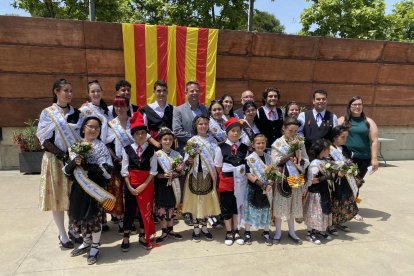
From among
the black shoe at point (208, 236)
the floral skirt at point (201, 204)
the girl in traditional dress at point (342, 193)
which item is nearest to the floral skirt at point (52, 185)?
the floral skirt at point (201, 204)

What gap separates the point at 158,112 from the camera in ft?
13.5

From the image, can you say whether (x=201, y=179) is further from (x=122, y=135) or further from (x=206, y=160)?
(x=122, y=135)

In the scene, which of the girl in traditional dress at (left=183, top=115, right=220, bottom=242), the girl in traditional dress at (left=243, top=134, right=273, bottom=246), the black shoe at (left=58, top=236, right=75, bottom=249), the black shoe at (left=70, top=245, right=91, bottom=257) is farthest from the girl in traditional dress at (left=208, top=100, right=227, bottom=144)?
the black shoe at (left=58, top=236, right=75, bottom=249)

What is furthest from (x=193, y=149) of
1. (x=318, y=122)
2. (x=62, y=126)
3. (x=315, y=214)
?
(x=318, y=122)

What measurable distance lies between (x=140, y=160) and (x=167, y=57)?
12.7 feet

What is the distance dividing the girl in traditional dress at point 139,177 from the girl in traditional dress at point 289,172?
141cm

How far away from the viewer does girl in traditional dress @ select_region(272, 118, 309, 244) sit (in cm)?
356

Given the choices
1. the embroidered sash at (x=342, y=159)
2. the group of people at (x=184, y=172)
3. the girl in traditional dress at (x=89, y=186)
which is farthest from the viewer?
the embroidered sash at (x=342, y=159)

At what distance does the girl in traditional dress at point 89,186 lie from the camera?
3.11 m

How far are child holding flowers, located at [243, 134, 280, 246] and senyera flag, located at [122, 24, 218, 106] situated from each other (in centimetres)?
373

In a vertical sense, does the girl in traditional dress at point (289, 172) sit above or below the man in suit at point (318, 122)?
below

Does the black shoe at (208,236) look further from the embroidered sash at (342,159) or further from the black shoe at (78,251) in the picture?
the embroidered sash at (342,159)

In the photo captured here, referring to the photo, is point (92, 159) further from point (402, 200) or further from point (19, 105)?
point (402, 200)

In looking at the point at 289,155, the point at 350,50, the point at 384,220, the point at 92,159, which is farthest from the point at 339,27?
the point at 92,159
